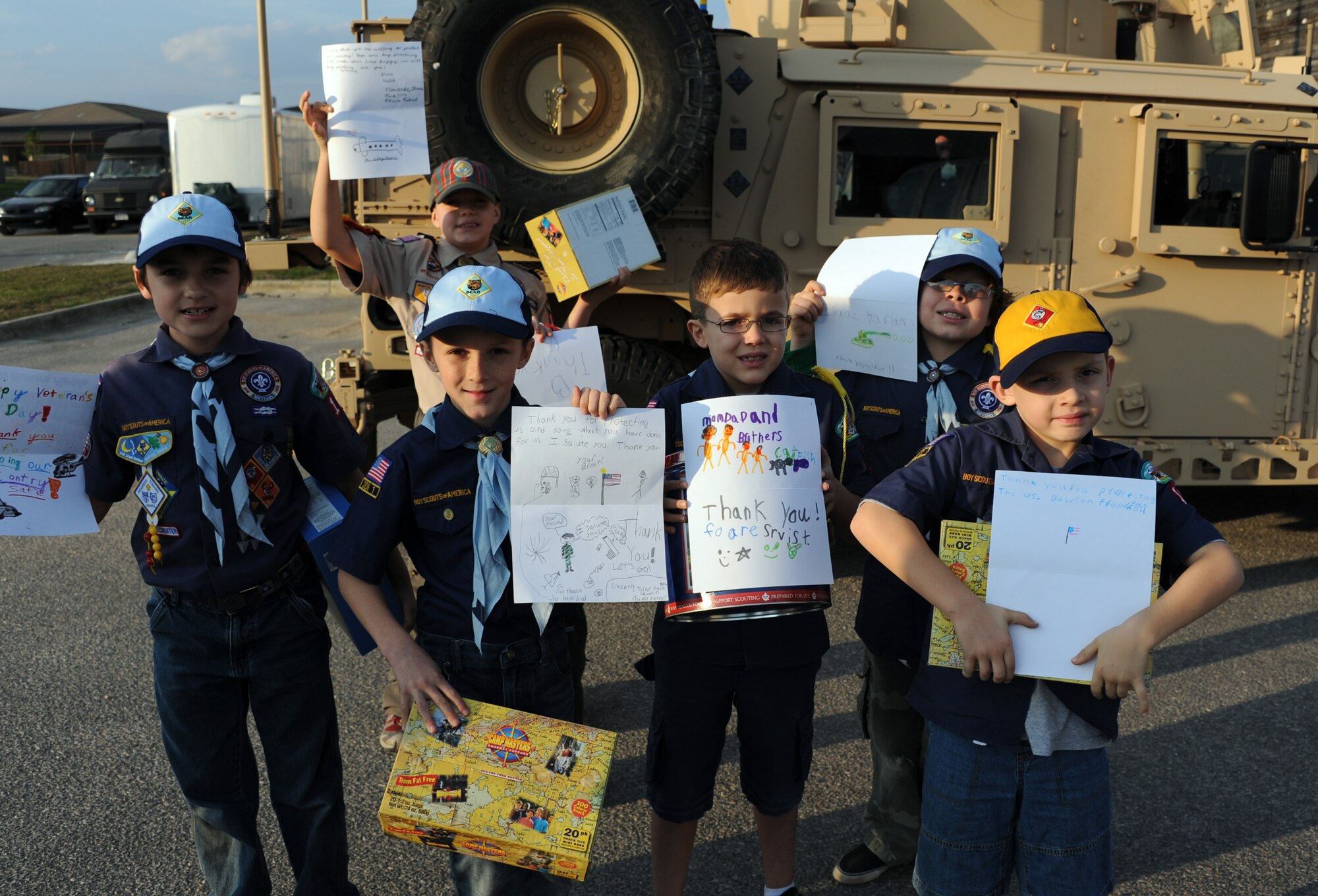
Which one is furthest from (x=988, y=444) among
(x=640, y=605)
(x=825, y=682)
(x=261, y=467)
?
(x=640, y=605)

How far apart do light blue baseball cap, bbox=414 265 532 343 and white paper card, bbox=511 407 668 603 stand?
0.58 ft

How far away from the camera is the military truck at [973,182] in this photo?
4562mm

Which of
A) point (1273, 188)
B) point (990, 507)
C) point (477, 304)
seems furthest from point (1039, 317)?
point (1273, 188)

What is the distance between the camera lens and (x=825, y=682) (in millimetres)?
4039

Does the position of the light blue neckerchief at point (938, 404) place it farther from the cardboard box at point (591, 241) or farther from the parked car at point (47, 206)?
the parked car at point (47, 206)

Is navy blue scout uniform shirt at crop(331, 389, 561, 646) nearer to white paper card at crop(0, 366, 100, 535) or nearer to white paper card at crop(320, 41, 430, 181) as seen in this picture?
white paper card at crop(0, 366, 100, 535)

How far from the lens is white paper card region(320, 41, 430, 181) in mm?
3102

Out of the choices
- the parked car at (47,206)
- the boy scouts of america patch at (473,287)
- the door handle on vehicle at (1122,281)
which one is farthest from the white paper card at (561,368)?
the parked car at (47,206)

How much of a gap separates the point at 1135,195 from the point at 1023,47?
3.67ft

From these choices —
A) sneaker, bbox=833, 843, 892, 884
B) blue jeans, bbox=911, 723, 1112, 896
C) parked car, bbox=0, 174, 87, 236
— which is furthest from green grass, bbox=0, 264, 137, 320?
blue jeans, bbox=911, 723, 1112, 896

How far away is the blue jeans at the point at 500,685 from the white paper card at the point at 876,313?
1.12m

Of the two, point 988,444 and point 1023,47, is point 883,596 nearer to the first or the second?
point 988,444

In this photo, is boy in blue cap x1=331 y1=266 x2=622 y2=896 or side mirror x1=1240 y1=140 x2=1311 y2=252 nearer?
boy in blue cap x1=331 y1=266 x2=622 y2=896

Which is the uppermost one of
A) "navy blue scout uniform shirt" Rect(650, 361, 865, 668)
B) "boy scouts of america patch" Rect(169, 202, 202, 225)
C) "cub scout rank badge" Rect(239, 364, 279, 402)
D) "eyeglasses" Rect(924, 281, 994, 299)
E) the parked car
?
the parked car
